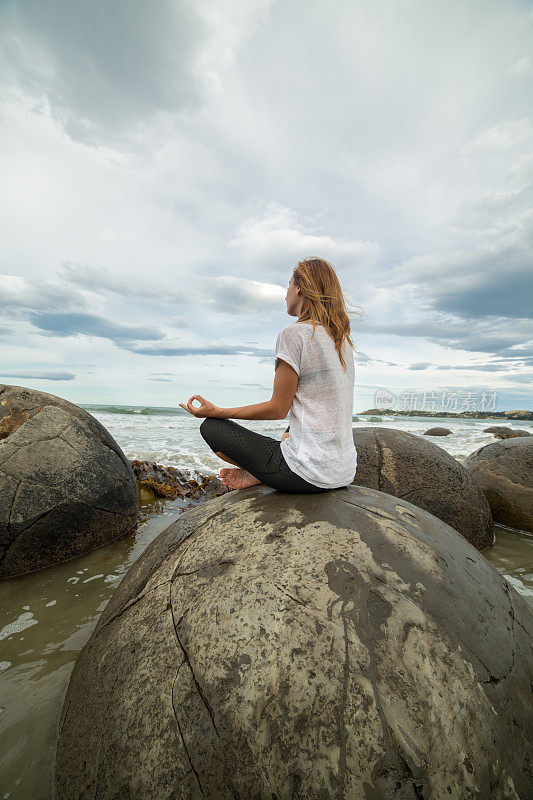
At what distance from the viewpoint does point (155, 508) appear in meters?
5.89

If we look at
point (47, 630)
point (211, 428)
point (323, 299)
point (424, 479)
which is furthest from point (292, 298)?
point (424, 479)

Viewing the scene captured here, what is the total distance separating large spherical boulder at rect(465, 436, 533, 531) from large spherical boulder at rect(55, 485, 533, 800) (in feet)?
14.2

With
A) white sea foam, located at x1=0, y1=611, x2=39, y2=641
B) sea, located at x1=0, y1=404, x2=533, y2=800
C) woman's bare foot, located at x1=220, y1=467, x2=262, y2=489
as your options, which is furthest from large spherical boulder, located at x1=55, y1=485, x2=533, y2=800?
white sea foam, located at x1=0, y1=611, x2=39, y2=641

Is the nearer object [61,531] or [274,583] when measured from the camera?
[274,583]

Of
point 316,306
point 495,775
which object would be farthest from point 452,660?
point 316,306

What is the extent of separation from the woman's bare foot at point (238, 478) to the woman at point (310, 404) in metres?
0.04

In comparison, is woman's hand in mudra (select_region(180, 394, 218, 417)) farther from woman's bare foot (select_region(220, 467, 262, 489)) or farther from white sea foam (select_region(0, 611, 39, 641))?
white sea foam (select_region(0, 611, 39, 641))

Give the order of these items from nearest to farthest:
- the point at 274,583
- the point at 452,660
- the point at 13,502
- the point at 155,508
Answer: the point at 452,660, the point at 274,583, the point at 13,502, the point at 155,508

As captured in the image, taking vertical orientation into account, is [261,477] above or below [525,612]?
above

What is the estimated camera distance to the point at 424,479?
4.52 m

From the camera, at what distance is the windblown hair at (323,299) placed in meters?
2.42

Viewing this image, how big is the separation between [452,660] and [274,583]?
684 mm

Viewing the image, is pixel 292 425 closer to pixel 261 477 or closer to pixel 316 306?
pixel 261 477

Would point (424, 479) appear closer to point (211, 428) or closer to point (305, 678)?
point (211, 428)
